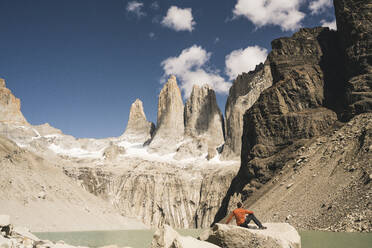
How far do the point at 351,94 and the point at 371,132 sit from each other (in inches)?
419

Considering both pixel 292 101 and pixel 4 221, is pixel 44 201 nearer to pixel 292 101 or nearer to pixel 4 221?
pixel 292 101

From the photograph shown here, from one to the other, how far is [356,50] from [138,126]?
107160 millimetres

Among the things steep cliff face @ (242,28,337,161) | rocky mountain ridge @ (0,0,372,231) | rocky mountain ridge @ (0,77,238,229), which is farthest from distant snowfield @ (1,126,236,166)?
steep cliff face @ (242,28,337,161)

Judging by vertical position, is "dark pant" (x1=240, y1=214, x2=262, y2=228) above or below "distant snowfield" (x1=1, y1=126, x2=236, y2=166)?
below

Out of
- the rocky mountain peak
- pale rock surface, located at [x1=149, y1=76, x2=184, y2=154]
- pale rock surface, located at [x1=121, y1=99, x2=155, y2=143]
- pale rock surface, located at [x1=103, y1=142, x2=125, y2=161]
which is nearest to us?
pale rock surface, located at [x1=103, y1=142, x2=125, y2=161]

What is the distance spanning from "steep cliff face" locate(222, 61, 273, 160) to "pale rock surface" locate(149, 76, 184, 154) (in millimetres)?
24017

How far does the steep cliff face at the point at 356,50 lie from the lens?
125 feet

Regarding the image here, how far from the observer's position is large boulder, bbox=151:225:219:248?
8312 millimetres

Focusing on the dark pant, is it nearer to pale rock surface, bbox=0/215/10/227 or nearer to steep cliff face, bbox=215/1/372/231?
pale rock surface, bbox=0/215/10/227

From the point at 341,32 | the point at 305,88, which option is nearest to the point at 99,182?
the point at 305,88

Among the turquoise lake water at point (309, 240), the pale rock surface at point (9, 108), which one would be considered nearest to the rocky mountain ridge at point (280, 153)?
the turquoise lake water at point (309, 240)

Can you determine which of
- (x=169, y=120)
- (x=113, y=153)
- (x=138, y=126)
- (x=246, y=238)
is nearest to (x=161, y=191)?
(x=113, y=153)

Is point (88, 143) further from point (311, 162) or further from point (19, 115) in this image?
point (311, 162)

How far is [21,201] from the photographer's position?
48.3 m
